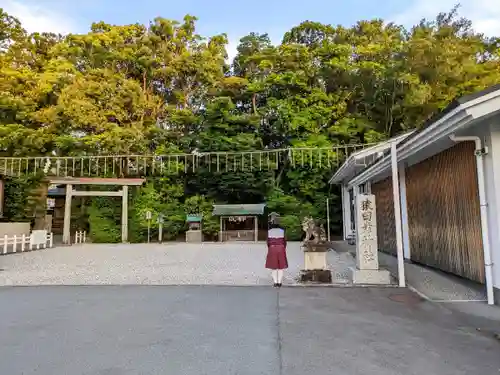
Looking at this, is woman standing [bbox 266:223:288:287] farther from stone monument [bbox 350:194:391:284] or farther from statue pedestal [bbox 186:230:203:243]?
statue pedestal [bbox 186:230:203:243]

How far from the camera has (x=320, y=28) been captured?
917 inches

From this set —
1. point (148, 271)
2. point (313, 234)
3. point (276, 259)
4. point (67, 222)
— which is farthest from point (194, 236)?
point (276, 259)

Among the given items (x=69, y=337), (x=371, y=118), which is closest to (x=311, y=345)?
(x=69, y=337)

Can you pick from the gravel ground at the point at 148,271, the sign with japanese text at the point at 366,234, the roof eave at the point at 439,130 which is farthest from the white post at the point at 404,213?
the sign with japanese text at the point at 366,234

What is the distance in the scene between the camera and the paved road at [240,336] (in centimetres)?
300

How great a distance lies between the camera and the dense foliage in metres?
19.2

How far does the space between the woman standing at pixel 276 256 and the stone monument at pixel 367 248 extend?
1310 millimetres

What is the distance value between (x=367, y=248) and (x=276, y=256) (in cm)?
164

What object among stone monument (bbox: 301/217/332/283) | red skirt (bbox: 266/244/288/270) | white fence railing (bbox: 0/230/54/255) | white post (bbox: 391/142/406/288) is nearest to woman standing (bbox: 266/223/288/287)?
red skirt (bbox: 266/244/288/270)

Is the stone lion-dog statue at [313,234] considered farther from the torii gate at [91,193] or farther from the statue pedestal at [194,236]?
the torii gate at [91,193]

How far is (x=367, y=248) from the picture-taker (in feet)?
21.8

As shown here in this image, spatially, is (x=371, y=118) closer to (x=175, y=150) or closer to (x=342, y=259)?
(x=175, y=150)

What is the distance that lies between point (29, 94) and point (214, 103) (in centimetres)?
1001

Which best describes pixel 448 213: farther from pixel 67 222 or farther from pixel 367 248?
pixel 67 222
